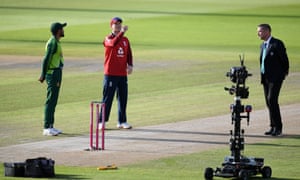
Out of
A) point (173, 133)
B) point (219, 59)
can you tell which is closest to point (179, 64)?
point (219, 59)

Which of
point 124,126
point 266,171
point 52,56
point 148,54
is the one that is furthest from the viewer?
point 148,54

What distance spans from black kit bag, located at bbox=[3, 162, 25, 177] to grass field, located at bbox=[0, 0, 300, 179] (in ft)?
12.8

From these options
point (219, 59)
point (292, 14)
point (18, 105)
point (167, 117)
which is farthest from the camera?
point (292, 14)

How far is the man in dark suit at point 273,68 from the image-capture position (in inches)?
907

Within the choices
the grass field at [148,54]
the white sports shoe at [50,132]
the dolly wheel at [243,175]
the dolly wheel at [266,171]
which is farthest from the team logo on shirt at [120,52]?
the dolly wheel at [243,175]

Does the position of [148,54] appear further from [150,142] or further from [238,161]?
[238,161]

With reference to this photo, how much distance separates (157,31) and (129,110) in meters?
23.5

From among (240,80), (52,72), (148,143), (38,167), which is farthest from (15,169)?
(52,72)

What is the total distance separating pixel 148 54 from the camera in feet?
132

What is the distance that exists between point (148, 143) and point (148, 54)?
18.6 metres

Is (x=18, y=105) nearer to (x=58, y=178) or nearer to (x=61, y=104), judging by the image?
(x=61, y=104)

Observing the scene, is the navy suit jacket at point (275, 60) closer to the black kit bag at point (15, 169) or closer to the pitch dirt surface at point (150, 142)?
the pitch dirt surface at point (150, 142)

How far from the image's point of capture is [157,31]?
50000 mm

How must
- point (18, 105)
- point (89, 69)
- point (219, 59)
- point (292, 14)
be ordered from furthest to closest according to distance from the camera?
point (292, 14)
point (219, 59)
point (89, 69)
point (18, 105)
